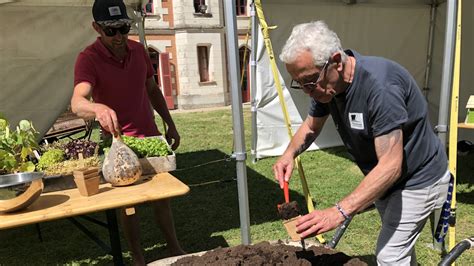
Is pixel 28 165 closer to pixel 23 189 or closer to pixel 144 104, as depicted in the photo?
pixel 23 189

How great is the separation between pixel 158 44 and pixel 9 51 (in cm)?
1160

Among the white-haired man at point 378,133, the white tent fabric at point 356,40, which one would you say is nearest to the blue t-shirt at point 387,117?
the white-haired man at point 378,133

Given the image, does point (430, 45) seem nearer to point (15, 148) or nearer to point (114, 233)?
point (114, 233)

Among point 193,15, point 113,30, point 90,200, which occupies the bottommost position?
point 90,200

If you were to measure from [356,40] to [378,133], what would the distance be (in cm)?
536

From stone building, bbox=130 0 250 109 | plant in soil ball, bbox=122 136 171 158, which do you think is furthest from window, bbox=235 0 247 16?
plant in soil ball, bbox=122 136 171 158

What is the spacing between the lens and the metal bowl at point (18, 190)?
1652 mm

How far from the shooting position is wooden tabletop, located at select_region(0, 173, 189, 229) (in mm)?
1607

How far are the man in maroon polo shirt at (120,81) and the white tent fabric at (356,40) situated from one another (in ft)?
11.2

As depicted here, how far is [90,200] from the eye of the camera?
1.75 m

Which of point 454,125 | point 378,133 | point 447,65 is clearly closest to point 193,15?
point 447,65

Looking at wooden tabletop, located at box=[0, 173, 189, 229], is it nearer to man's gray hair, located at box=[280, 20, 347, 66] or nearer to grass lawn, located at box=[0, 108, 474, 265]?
man's gray hair, located at box=[280, 20, 347, 66]

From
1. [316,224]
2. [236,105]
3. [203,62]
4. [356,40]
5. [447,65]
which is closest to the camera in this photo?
[316,224]

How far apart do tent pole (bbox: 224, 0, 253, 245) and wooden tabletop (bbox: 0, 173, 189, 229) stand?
569mm
